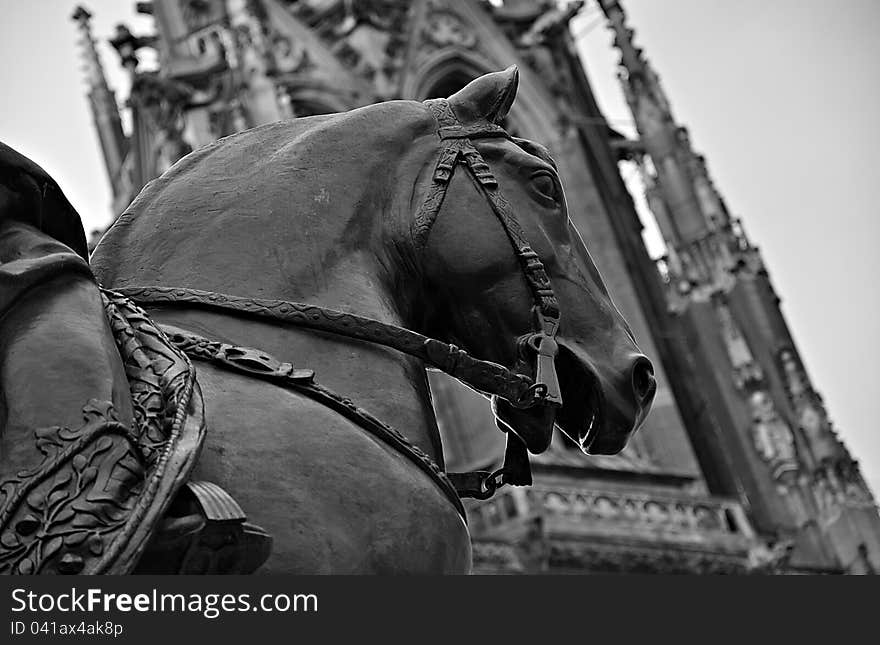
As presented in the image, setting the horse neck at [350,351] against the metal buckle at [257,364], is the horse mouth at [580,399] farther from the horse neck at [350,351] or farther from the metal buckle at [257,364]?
the metal buckle at [257,364]

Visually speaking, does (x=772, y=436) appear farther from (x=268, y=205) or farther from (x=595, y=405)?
(x=268, y=205)

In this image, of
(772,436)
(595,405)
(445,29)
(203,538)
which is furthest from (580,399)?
(445,29)

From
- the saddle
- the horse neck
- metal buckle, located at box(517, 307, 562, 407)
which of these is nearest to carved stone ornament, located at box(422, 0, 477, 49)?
metal buckle, located at box(517, 307, 562, 407)

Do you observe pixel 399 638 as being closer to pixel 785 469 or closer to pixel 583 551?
pixel 583 551

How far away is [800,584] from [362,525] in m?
0.57

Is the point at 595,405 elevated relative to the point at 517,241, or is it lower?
lower

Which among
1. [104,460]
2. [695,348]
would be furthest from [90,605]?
[695,348]

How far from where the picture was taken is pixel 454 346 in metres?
2.75

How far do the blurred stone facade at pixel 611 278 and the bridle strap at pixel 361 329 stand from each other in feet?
54.1

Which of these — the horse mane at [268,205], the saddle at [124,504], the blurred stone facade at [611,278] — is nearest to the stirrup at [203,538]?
→ the saddle at [124,504]

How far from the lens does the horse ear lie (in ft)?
9.90

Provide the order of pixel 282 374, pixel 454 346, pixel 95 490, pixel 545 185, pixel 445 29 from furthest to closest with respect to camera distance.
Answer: pixel 445 29 → pixel 545 185 → pixel 454 346 → pixel 282 374 → pixel 95 490

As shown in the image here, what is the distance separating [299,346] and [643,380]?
595mm

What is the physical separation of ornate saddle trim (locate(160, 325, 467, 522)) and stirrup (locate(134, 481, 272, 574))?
1.02ft
